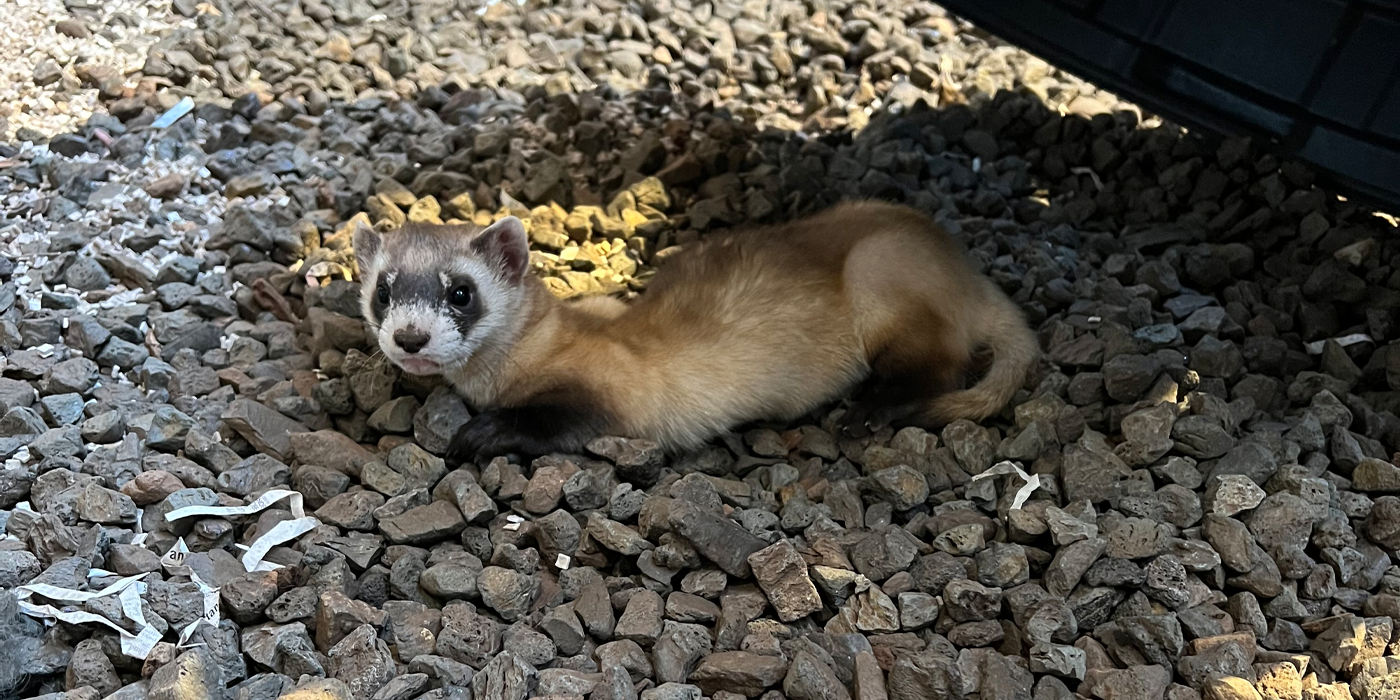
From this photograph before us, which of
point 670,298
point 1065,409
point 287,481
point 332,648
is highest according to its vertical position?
point 1065,409

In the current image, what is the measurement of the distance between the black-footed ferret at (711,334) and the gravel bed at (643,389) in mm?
134

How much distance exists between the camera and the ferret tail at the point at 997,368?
347 centimetres

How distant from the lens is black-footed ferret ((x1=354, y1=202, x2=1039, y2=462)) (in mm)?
3408

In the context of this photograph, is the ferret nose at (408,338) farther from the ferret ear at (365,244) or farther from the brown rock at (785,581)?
the brown rock at (785,581)

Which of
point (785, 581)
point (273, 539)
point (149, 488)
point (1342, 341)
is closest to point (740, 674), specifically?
point (785, 581)

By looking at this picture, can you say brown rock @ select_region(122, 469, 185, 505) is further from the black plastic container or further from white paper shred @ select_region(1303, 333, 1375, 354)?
white paper shred @ select_region(1303, 333, 1375, 354)

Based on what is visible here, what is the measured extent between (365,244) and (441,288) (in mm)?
408

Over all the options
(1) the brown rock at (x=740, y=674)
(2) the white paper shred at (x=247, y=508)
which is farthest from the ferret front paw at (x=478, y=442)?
(1) the brown rock at (x=740, y=674)

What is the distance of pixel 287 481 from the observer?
316 centimetres

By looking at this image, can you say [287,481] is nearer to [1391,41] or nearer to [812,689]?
[812,689]

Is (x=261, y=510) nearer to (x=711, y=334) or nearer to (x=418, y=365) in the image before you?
(x=418, y=365)

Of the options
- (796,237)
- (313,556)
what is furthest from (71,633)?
(796,237)

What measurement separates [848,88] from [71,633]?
14.6ft

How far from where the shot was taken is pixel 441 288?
339 cm
